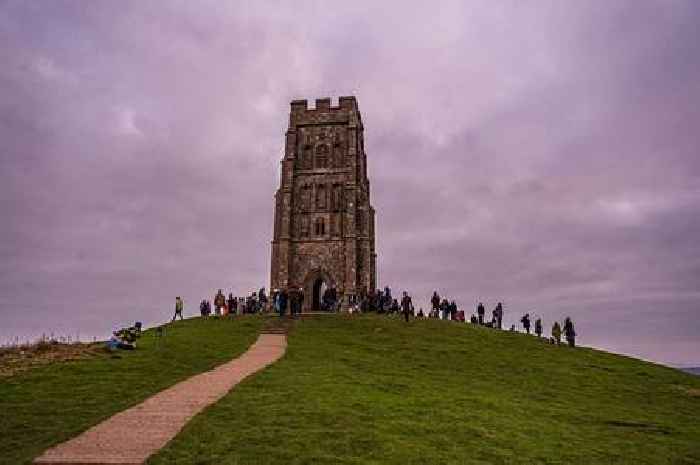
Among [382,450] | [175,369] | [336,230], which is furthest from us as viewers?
[336,230]

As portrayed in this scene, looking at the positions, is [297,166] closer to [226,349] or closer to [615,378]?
[226,349]

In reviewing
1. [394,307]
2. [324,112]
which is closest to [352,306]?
[394,307]

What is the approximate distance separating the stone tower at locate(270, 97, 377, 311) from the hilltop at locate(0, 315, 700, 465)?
72.2 feet

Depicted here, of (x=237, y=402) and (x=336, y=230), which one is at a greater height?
(x=336, y=230)

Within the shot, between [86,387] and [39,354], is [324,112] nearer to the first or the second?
[39,354]

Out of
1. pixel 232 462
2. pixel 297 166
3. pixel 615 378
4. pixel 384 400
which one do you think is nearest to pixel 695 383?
pixel 615 378

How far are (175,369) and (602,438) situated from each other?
13.6 m

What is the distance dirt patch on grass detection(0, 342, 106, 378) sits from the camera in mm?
19781

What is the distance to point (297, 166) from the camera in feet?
183

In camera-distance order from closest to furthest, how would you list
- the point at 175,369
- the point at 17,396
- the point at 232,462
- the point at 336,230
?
the point at 232,462
the point at 17,396
the point at 175,369
the point at 336,230

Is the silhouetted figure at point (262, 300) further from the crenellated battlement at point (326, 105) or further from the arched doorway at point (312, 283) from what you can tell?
the crenellated battlement at point (326, 105)

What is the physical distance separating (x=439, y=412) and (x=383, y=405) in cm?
143

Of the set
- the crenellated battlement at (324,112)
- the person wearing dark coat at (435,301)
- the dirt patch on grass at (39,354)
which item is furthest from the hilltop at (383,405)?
the crenellated battlement at (324,112)

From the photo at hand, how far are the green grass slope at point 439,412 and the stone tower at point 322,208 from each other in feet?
72.1
